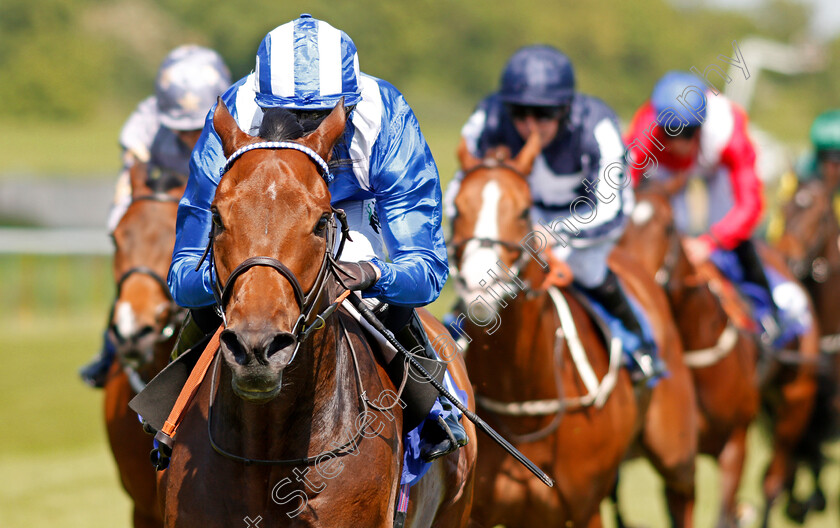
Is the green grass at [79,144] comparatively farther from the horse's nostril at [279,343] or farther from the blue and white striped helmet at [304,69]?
the horse's nostril at [279,343]

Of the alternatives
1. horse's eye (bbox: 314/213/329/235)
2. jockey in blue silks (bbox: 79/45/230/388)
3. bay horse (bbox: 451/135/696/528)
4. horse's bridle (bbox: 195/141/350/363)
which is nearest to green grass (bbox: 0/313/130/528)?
jockey in blue silks (bbox: 79/45/230/388)

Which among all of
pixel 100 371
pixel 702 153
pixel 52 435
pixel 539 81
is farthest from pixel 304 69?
pixel 52 435

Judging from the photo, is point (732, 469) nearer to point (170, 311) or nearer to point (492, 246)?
point (492, 246)

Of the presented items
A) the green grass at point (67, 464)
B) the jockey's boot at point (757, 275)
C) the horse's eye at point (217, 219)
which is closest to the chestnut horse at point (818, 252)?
the green grass at point (67, 464)

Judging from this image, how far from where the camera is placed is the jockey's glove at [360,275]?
105 inches

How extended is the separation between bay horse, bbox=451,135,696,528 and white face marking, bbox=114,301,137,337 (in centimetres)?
132

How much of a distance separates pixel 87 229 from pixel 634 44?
32.2 metres

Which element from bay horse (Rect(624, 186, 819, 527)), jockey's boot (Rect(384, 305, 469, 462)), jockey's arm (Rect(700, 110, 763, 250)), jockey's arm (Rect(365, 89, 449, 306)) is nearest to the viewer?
jockey's arm (Rect(365, 89, 449, 306))

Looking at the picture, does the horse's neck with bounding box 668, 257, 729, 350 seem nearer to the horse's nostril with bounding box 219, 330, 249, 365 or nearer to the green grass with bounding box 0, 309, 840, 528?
the green grass with bounding box 0, 309, 840, 528

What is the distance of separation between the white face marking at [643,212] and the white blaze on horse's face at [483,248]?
2.45 m

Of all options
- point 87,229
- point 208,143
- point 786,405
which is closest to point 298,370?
point 208,143

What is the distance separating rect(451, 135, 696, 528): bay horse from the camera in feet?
14.3

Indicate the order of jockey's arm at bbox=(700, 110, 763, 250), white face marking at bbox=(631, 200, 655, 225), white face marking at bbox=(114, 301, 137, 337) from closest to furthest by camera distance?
white face marking at bbox=(114, 301, 137, 337), white face marking at bbox=(631, 200, 655, 225), jockey's arm at bbox=(700, 110, 763, 250)

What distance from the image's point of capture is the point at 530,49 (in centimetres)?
532
